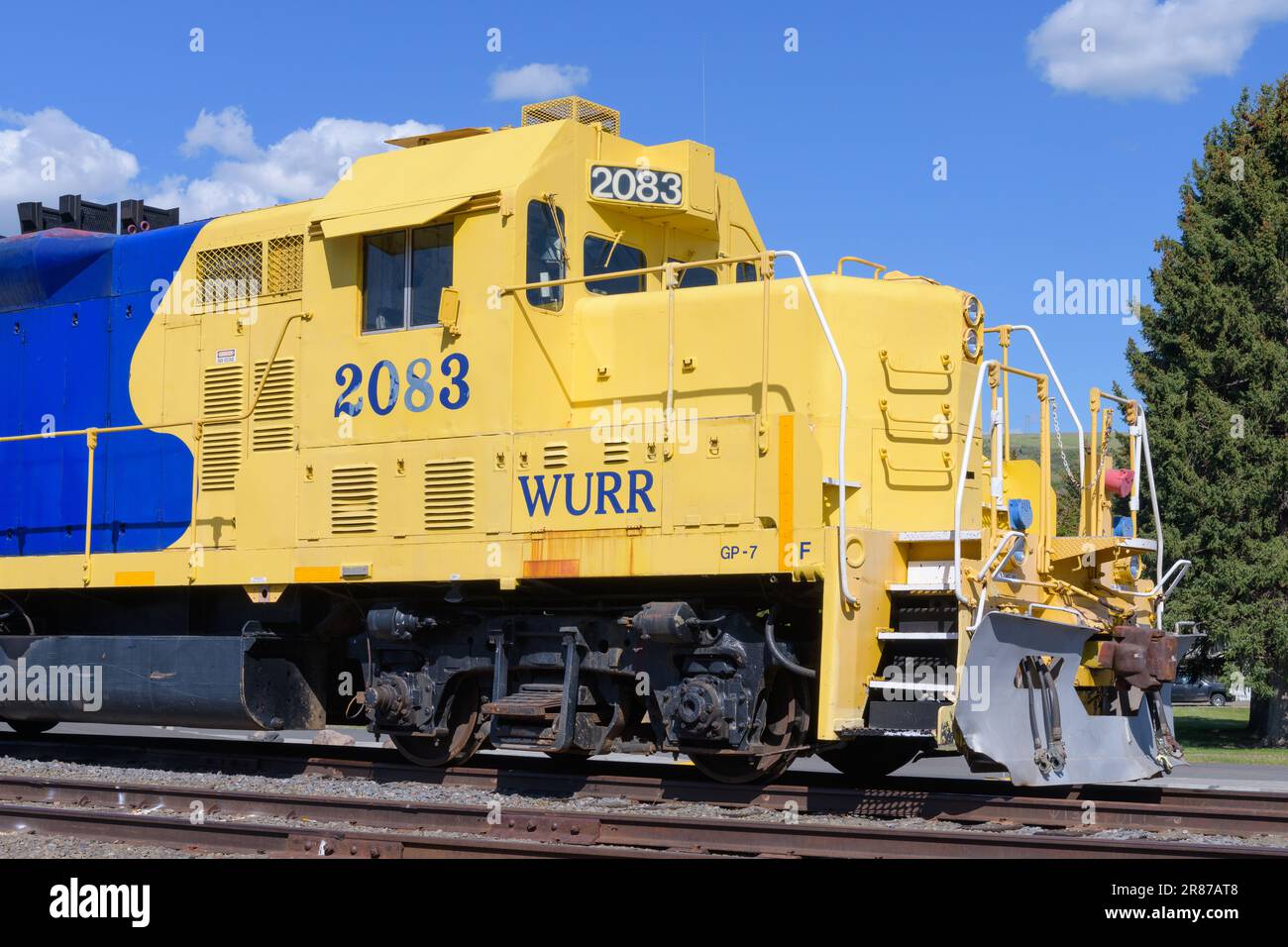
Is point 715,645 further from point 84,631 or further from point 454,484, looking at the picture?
point 84,631

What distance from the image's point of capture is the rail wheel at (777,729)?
8.79m

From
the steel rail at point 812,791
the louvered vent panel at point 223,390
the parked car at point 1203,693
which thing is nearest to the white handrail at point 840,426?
the steel rail at point 812,791

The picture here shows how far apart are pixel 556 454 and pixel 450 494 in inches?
35.6

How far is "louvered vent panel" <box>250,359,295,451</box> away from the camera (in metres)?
10.2

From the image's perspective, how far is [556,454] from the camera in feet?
29.1

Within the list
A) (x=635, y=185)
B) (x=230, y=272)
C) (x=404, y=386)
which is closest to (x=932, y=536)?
(x=635, y=185)

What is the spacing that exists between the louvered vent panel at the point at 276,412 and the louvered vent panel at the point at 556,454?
90.6 inches

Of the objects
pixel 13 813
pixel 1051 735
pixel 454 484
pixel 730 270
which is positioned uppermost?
pixel 730 270

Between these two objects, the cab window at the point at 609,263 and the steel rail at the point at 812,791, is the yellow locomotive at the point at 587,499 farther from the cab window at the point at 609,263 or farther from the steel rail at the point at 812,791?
the steel rail at the point at 812,791

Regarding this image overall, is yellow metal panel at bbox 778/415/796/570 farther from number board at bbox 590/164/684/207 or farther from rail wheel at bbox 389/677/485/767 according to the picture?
rail wheel at bbox 389/677/485/767

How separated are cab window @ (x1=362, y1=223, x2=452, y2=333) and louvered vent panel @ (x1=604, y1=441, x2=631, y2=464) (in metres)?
1.72
